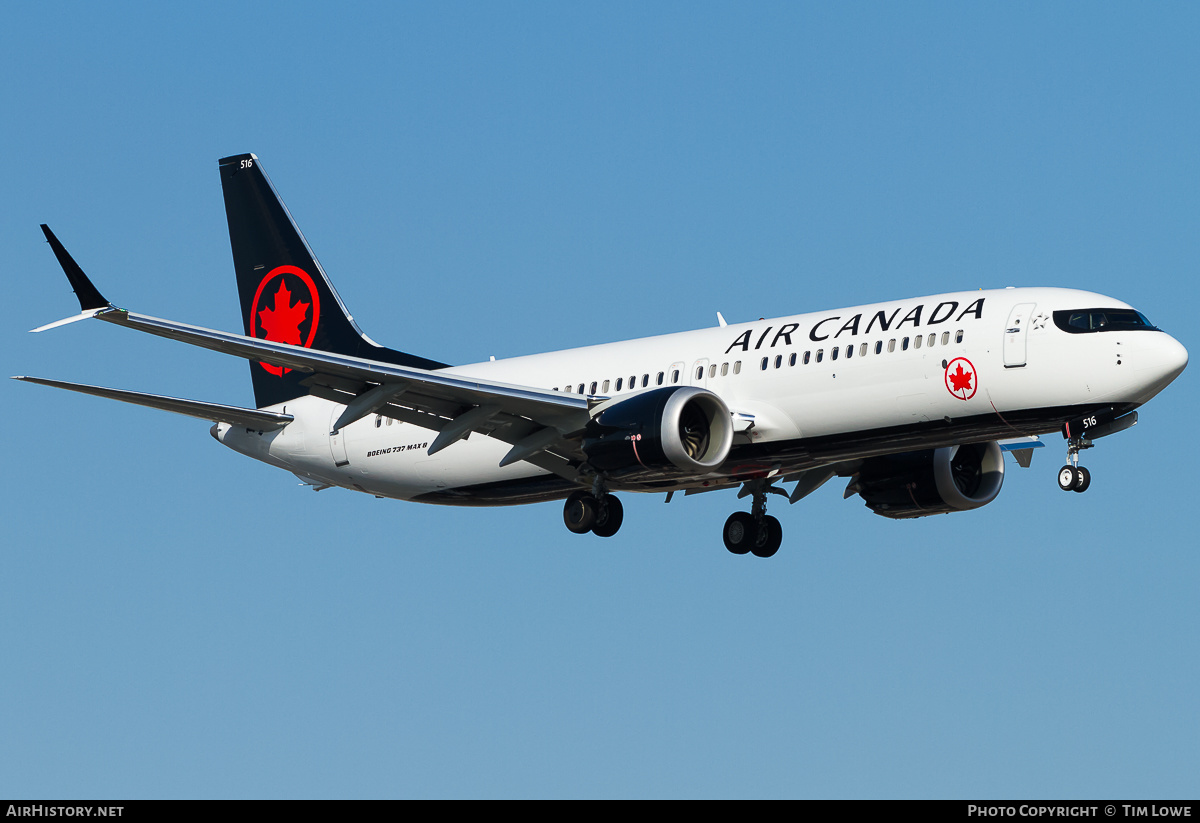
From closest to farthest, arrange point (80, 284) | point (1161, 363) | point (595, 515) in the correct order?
point (80, 284), point (1161, 363), point (595, 515)

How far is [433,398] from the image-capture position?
3472cm

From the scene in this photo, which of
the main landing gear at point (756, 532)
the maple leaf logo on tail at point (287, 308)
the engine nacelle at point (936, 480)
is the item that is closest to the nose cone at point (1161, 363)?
the engine nacelle at point (936, 480)

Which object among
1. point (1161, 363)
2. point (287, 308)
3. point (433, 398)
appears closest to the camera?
point (1161, 363)

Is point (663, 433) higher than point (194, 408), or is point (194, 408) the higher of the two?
point (194, 408)

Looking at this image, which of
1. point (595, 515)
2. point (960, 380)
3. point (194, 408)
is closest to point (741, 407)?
point (595, 515)

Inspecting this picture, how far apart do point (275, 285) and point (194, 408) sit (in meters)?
7.80

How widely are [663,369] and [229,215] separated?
16.3 meters

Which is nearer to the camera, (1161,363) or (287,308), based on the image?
(1161,363)

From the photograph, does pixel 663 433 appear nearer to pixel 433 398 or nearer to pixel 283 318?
pixel 433 398

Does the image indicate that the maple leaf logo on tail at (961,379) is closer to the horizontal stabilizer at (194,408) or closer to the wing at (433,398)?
the wing at (433,398)

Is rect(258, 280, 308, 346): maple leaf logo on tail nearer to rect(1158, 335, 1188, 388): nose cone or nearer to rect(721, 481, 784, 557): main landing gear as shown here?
rect(721, 481, 784, 557): main landing gear

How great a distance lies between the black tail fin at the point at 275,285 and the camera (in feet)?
144

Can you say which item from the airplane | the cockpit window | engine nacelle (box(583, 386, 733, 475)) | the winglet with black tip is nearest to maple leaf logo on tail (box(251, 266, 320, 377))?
the airplane

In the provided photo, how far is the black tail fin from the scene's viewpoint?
4378cm
